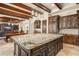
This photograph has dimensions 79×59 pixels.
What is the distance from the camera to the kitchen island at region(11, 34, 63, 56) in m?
1.28

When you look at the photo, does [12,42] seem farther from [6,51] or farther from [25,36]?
[25,36]

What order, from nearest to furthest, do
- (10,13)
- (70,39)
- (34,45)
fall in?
(34,45) < (10,13) < (70,39)

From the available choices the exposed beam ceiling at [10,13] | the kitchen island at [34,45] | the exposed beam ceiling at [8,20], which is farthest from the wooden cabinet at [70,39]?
the exposed beam ceiling at [8,20]

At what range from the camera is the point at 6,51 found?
1.66 m

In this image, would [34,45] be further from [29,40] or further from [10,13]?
[10,13]

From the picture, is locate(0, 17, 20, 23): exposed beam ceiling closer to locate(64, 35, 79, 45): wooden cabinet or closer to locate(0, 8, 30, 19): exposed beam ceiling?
locate(0, 8, 30, 19): exposed beam ceiling

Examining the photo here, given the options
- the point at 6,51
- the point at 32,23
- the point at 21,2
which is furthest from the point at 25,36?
the point at 21,2

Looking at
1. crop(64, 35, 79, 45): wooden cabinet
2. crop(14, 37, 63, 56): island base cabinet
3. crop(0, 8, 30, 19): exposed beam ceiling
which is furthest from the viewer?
crop(64, 35, 79, 45): wooden cabinet

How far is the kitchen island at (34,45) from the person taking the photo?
1283mm

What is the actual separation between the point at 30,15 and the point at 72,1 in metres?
1.09

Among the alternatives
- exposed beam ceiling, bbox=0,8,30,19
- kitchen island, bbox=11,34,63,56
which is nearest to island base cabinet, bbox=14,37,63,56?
kitchen island, bbox=11,34,63,56

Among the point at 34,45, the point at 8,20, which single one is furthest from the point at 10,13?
the point at 34,45

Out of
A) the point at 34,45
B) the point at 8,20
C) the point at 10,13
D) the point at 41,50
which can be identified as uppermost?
the point at 10,13

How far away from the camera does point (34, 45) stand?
1.34 meters
